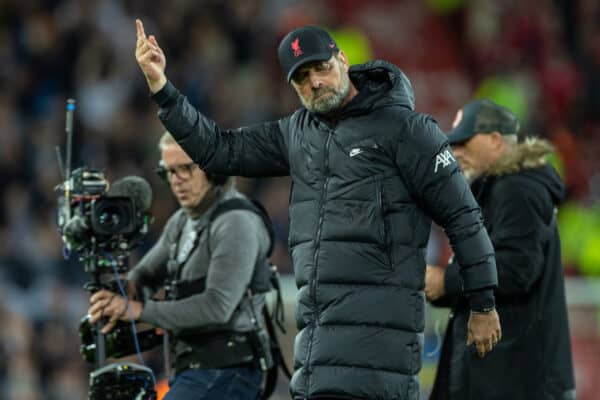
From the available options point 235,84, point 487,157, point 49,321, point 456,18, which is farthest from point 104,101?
point 487,157

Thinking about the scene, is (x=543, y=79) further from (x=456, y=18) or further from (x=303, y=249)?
(x=303, y=249)

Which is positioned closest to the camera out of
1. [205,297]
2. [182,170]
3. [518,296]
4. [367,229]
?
[367,229]

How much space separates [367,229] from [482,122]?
137 centimetres

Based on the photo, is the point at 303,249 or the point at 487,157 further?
the point at 487,157

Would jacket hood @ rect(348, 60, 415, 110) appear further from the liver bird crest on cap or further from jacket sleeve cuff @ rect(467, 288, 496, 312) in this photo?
jacket sleeve cuff @ rect(467, 288, 496, 312)

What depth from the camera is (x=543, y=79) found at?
1294 cm

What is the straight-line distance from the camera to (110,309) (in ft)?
18.8

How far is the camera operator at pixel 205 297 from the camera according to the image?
19.1 feet

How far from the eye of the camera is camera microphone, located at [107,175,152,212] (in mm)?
5887

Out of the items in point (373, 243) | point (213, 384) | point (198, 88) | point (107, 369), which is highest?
point (198, 88)

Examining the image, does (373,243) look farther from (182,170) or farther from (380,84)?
(182,170)

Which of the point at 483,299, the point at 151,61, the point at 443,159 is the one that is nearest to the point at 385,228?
the point at 443,159

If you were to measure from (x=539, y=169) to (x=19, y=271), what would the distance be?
17.4 feet

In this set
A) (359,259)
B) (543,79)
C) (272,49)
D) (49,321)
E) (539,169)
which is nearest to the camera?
(359,259)
